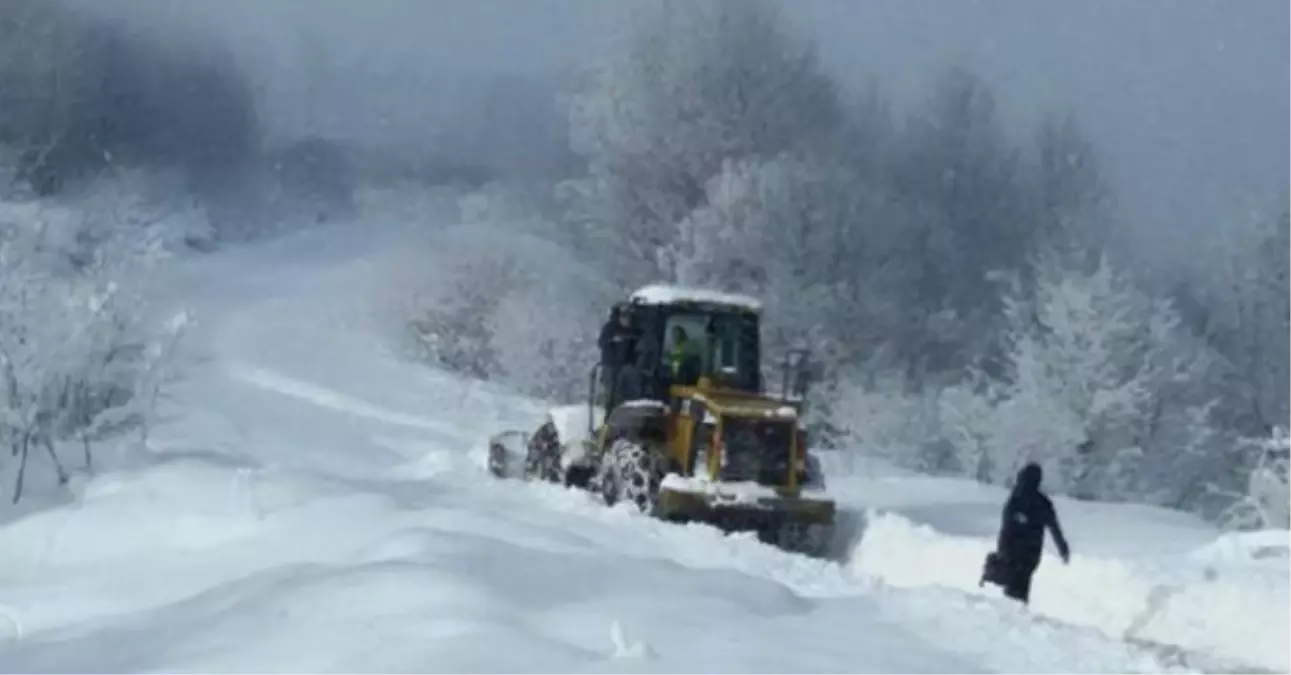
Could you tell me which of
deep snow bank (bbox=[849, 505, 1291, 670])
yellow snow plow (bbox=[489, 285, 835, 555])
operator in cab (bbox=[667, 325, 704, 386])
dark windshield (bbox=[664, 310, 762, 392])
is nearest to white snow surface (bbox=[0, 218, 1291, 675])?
deep snow bank (bbox=[849, 505, 1291, 670])

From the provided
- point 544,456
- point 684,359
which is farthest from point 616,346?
point 544,456

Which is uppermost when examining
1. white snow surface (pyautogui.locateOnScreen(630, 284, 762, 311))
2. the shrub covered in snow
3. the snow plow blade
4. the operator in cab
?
the shrub covered in snow

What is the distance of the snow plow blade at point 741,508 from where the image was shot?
42.9ft

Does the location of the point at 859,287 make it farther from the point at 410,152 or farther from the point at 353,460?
the point at 410,152

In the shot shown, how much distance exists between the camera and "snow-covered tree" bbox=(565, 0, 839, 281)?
36781 mm

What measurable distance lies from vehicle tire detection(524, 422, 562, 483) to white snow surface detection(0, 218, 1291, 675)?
0.62m

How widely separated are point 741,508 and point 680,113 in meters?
25.4

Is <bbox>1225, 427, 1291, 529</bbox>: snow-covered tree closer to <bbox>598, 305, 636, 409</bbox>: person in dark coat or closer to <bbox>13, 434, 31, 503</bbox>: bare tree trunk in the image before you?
<bbox>598, 305, 636, 409</bbox>: person in dark coat

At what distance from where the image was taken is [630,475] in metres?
14.0

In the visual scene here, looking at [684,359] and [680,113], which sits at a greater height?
[680,113]

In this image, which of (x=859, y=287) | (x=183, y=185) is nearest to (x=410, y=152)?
(x=183, y=185)

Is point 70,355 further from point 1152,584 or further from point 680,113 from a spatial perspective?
point 680,113

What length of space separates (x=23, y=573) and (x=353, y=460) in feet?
34.1

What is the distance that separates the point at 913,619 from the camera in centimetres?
973
